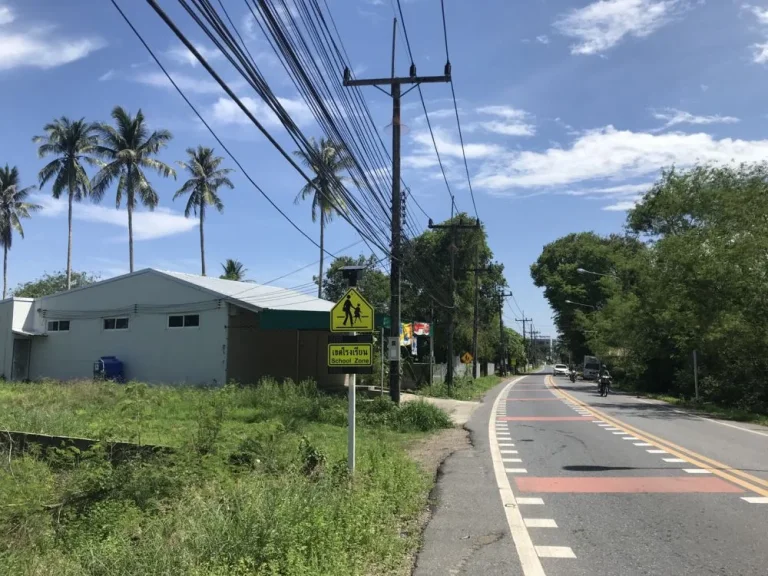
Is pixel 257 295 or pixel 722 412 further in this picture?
pixel 257 295

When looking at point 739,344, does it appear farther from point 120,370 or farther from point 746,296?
point 120,370

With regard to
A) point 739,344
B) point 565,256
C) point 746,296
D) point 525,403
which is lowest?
point 525,403

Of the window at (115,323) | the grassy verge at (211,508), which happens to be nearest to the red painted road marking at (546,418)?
the grassy verge at (211,508)

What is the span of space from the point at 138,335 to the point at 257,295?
19.6 feet

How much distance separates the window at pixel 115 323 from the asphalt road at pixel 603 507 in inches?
867

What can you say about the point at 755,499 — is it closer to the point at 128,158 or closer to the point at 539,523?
the point at 539,523

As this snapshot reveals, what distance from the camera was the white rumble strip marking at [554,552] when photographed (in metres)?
6.01

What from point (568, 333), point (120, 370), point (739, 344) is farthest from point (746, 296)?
point (568, 333)

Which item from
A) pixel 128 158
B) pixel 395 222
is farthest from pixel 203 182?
pixel 395 222

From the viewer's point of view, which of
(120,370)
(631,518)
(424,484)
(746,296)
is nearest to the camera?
(631,518)

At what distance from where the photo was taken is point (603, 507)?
7.91 meters

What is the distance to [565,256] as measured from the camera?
83.0 metres

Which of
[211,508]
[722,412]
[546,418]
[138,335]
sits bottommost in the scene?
[722,412]

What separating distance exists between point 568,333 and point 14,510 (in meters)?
77.3
